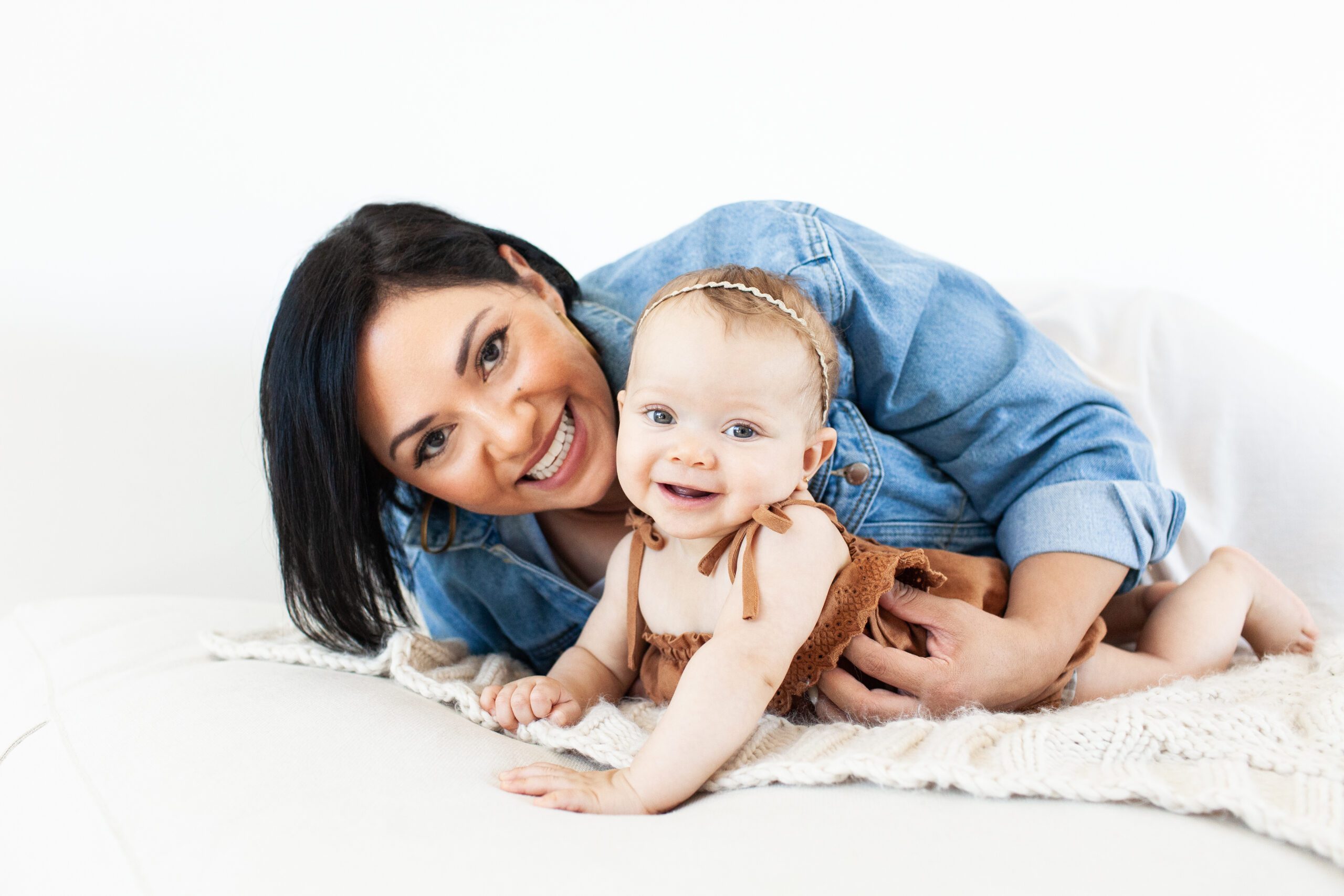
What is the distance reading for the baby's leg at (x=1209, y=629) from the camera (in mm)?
1223

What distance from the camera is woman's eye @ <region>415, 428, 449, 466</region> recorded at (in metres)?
1.23

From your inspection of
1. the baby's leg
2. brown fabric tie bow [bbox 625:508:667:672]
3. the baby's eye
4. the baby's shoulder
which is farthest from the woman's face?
the baby's leg

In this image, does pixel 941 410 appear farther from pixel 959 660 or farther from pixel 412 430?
pixel 412 430

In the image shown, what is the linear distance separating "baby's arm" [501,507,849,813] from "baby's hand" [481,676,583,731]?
0.17m

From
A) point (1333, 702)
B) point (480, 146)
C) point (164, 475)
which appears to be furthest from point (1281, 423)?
point (164, 475)

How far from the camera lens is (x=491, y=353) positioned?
1.22 metres

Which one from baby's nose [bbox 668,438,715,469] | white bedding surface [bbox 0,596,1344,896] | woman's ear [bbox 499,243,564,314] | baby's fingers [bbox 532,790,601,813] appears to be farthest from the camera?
woman's ear [bbox 499,243,564,314]

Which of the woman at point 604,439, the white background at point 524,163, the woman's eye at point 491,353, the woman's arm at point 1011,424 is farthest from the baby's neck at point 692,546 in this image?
the white background at point 524,163

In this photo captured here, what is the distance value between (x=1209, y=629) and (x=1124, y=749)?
497mm

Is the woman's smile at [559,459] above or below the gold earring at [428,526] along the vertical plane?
above

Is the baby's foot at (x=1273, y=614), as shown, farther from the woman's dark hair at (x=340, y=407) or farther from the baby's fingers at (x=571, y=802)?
the woman's dark hair at (x=340, y=407)

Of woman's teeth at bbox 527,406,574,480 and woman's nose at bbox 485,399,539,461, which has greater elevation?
woman's nose at bbox 485,399,539,461

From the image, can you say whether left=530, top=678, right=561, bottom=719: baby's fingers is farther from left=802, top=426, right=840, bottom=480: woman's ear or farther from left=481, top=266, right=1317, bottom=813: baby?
left=802, top=426, right=840, bottom=480: woman's ear

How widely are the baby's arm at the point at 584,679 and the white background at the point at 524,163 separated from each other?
3.93 ft
